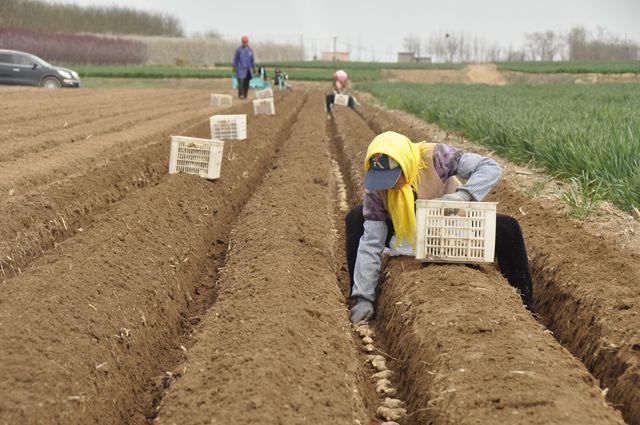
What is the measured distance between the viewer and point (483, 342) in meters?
3.71

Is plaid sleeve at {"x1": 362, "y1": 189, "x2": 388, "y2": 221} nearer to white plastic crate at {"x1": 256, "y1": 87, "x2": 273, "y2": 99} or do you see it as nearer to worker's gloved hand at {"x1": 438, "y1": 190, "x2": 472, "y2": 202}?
worker's gloved hand at {"x1": 438, "y1": 190, "x2": 472, "y2": 202}

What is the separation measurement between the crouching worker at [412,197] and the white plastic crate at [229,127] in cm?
651

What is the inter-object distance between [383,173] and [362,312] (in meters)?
0.94

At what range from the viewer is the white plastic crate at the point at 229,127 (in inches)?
446

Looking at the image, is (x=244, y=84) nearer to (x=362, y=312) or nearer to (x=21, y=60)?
(x=21, y=60)

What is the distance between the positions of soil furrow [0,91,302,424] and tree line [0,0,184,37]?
6100 cm

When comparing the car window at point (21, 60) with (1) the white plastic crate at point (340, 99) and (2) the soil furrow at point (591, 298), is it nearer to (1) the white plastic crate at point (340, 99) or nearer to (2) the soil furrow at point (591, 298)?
(1) the white plastic crate at point (340, 99)

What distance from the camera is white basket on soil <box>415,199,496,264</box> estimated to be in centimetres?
464

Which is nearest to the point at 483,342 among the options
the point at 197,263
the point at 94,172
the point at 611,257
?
the point at 611,257

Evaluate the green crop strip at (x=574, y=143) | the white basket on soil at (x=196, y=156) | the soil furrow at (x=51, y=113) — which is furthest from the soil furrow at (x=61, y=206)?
the green crop strip at (x=574, y=143)

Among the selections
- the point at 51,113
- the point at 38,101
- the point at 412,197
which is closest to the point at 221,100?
the point at 38,101

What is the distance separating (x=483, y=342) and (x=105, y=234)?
324 centimetres

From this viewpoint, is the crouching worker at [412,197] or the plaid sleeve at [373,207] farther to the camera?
the plaid sleeve at [373,207]

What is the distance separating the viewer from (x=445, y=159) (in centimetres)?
501
